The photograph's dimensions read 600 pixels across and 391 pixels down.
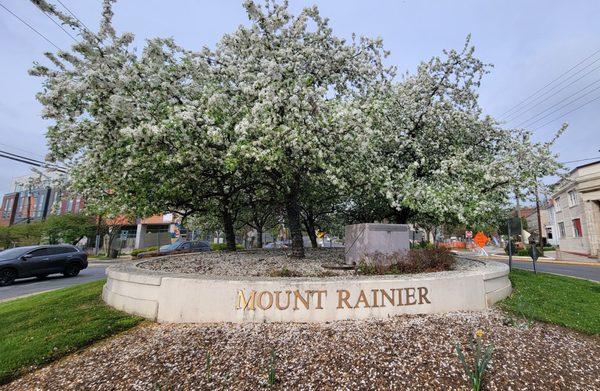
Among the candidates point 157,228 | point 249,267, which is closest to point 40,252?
point 249,267

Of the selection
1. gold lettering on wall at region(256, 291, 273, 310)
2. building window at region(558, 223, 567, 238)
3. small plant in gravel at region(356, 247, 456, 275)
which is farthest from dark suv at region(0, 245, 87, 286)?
building window at region(558, 223, 567, 238)

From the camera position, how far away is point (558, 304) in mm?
7730

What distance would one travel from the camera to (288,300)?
19.7 feet

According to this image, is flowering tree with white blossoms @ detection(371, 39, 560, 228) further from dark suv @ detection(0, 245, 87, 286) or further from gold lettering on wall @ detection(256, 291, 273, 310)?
dark suv @ detection(0, 245, 87, 286)

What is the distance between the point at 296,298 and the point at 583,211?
116 ft

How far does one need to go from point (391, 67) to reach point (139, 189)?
886 centimetres

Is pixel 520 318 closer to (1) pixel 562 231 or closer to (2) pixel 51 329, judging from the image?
(2) pixel 51 329

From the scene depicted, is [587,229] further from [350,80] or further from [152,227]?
[152,227]

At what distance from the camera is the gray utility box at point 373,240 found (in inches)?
346

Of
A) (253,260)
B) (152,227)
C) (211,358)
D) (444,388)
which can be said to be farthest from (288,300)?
(152,227)

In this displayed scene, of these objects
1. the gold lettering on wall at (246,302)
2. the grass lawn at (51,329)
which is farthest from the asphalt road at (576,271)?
the grass lawn at (51,329)

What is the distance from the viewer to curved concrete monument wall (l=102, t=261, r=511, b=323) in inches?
235

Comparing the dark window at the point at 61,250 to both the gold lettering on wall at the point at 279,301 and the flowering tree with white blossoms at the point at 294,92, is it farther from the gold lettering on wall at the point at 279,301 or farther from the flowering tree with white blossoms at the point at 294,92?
the gold lettering on wall at the point at 279,301

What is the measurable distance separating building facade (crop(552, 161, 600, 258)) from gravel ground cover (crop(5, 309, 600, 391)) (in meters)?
25.3
